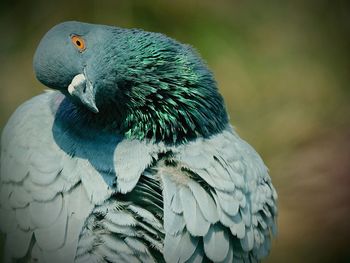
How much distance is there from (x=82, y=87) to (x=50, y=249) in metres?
0.71

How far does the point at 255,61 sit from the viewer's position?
6.52m

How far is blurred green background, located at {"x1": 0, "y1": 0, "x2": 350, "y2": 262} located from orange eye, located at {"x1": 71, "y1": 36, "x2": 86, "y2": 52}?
1.87 m

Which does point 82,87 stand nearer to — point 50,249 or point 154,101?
point 154,101

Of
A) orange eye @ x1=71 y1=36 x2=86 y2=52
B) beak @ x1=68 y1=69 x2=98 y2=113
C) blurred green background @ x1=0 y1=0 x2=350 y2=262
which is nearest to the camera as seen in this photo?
beak @ x1=68 y1=69 x2=98 y2=113

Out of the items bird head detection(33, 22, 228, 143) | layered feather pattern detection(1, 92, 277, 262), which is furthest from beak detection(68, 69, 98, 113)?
layered feather pattern detection(1, 92, 277, 262)

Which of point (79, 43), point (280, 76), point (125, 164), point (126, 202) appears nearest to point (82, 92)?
point (79, 43)

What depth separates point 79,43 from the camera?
3.45 m

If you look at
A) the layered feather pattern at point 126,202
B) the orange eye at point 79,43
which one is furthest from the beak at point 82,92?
the layered feather pattern at point 126,202

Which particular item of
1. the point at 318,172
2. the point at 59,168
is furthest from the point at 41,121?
the point at 318,172

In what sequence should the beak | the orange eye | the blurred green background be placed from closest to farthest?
the beak, the orange eye, the blurred green background

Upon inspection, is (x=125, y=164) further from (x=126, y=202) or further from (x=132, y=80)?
(x=132, y=80)

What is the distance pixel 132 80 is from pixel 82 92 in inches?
14.1

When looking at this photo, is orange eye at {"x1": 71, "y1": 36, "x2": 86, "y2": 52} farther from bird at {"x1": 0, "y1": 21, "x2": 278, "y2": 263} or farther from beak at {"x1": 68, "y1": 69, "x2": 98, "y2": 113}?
beak at {"x1": 68, "y1": 69, "x2": 98, "y2": 113}

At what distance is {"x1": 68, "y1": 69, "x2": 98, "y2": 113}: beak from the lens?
10.7 ft
